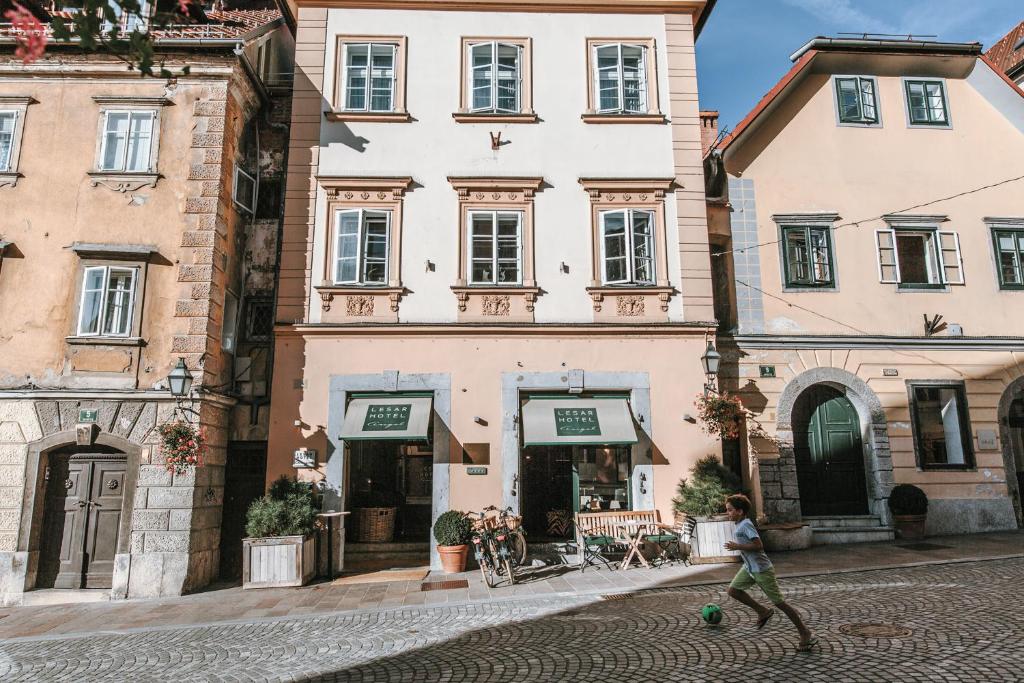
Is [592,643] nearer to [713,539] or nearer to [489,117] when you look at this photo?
[713,539]

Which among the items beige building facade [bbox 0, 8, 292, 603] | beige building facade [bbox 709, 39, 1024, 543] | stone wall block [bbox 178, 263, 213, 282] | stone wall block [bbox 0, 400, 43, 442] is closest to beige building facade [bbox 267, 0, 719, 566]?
beige building facade [bbox 0, 8, 292, 603]

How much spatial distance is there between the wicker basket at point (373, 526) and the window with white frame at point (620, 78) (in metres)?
9.76

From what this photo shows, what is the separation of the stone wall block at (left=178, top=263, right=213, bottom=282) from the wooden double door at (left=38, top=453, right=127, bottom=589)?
3320 mm

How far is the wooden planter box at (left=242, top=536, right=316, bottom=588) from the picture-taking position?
10.6 metres

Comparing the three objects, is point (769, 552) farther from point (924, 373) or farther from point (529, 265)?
point (529, 265)

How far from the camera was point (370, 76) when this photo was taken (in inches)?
536

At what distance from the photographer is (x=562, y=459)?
1378 cm

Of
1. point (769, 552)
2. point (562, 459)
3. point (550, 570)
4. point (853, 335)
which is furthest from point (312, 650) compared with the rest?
point (853, 335)

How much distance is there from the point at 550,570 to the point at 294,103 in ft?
35.1

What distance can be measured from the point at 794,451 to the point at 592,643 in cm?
817

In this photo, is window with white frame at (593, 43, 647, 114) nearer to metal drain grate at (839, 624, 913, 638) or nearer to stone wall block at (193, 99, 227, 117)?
stone wall block at (193, 99, 227, 117)

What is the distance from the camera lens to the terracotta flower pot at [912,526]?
12891 millimetres

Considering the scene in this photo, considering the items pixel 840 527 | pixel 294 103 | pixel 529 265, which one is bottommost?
pixel 840 527

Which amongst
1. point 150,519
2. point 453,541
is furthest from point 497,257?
point 150,519
